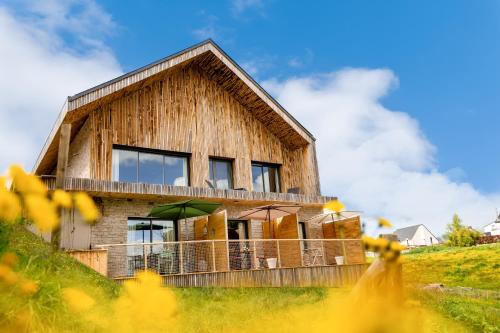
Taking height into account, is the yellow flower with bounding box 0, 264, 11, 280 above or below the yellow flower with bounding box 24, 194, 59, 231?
below

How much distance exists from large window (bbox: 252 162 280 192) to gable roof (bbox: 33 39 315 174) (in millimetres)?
1513

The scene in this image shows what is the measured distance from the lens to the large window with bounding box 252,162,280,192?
18062 millimetres

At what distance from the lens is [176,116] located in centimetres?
1628

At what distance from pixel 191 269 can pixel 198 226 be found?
2.74 m

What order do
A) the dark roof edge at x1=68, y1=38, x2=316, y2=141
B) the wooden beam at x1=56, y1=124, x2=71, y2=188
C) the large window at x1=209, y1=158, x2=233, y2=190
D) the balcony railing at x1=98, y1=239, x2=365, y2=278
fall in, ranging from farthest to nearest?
the large window at x1=209, y1=158, x2=233, y2=190
the dark roof edge at x1=68, y1=38, x2=316, y2=141
the balcony railing at x1=98, y1=239, x2=365, y2=278
the wooden beam at x1=56, y1=124, x2=71, y2=188

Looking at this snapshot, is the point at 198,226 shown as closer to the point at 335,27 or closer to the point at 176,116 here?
the point at 176,116

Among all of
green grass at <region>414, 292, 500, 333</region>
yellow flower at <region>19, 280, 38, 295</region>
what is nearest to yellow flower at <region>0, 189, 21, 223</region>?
yellow flower at <region>19, 280, 38, 295</region>

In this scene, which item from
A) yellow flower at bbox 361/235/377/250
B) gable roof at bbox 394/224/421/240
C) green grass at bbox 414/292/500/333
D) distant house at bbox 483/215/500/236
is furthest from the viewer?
distant house at bbox 483/215/500/236

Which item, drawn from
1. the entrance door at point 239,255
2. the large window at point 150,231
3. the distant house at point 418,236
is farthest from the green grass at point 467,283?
the distant house at point 418,236

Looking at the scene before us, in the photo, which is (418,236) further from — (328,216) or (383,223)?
(383,223)

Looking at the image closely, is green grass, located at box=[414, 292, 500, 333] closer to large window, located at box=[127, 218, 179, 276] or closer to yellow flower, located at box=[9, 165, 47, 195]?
yellow flower, located at box=[9, 165, 47, 195]

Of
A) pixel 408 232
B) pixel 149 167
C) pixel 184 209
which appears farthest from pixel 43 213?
pixel 408 232

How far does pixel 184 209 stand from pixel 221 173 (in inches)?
187

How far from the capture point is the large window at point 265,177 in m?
18.1
